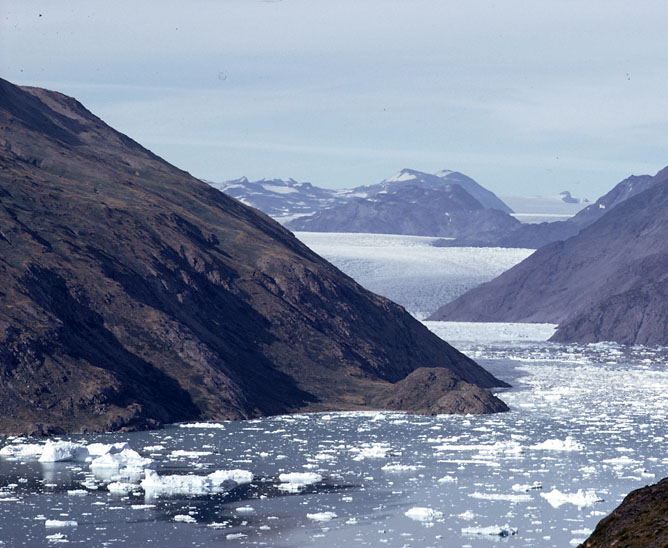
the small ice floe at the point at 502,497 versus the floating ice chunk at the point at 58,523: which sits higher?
the small ice floe at the point at 502,497

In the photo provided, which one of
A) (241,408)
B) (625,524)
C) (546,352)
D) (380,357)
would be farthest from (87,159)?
(625,524)

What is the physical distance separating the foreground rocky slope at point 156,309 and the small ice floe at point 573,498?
1153 inches

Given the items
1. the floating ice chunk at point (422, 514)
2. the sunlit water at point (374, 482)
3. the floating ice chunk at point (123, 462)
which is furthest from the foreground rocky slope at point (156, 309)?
the floating ice chunk at point (422, 514)

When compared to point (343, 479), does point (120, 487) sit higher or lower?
lower

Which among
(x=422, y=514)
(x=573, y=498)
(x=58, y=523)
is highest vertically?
(x=573, y=498)

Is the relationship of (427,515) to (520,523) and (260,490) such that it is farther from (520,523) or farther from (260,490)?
(260,490)

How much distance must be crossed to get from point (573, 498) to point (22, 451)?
89.5 ft

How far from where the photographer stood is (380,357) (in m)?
94.4

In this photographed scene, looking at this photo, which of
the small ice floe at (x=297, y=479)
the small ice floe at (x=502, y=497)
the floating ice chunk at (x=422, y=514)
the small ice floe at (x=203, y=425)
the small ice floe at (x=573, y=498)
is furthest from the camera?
the small ice floe at (x=203, y=425)

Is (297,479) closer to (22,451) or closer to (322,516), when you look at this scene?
(322,516)

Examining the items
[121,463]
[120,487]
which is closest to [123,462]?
[121,463]

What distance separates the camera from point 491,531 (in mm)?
39719

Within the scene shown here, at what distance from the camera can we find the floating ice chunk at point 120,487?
46.9 m

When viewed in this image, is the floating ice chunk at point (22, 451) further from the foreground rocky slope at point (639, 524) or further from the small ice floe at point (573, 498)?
the foreground rocky slope at point (639, 524)
